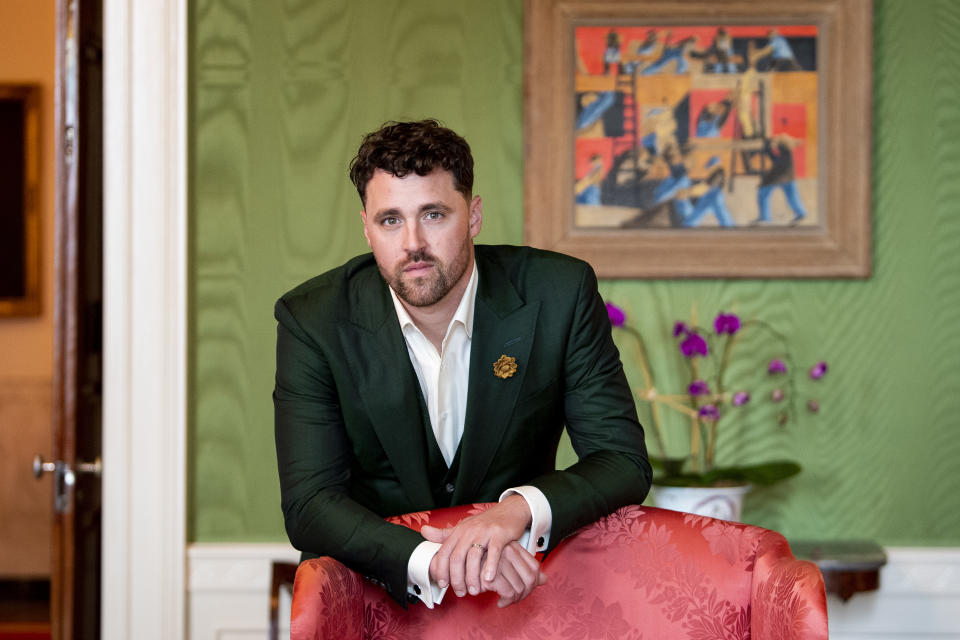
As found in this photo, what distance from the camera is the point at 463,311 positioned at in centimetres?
200

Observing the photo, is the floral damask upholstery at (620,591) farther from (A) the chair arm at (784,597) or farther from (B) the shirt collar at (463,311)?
(B) the shirt collar at (463,311)

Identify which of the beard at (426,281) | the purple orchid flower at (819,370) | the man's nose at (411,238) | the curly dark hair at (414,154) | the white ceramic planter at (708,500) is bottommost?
the white ceramic planter at (708,500)

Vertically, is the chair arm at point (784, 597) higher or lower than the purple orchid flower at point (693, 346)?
lower

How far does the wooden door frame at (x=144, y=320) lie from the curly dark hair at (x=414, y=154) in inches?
50.7

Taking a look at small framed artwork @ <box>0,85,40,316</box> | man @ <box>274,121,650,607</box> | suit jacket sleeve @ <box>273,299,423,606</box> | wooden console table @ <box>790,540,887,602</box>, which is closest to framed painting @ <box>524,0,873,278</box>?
wooden console table @ <box>790,540,887,602</box>

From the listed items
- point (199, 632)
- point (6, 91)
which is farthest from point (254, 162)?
point (6, 91)

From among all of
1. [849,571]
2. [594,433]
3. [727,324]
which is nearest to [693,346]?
[727,324]

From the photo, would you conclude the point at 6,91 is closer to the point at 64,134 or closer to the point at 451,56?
the point at 64,134

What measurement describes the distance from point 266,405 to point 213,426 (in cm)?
19

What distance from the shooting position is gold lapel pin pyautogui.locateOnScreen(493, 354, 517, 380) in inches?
76.6

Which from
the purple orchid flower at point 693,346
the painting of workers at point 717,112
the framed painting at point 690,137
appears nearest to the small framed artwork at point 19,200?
the framed painting at point 690,137

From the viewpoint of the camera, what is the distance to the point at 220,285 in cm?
307

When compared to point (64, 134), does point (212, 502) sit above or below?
below

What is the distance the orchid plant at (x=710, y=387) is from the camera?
286cm
